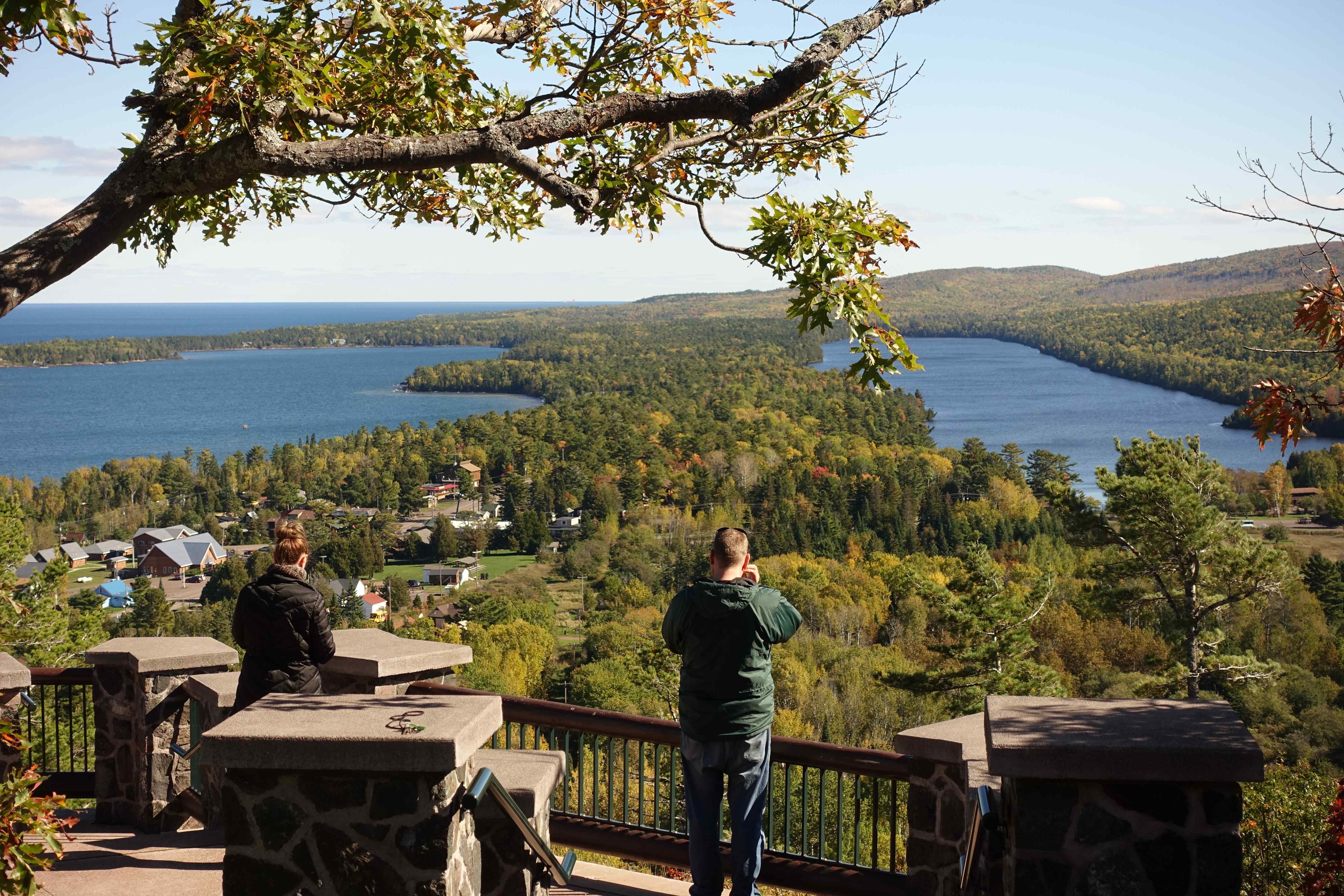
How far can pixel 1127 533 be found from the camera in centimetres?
2822

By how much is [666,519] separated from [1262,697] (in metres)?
58.0

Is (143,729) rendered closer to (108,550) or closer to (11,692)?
(11,692)

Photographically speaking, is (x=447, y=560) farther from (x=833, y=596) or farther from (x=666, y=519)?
(x=833, y=596)

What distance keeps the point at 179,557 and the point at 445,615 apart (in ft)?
103

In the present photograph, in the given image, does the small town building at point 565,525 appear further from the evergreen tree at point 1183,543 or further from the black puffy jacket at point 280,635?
the black puffy jacket at point 280,635

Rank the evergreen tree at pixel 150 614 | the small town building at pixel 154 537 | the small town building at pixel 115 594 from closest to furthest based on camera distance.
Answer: the evergreen tree at pixel 150 614, the small town building at pixel 115 594, the small town building at pixel 154 537

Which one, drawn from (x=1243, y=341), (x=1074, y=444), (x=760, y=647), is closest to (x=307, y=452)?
(x=1074, y=444)

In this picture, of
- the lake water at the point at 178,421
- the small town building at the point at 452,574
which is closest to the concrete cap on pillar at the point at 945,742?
the small town building at the point at 452,574

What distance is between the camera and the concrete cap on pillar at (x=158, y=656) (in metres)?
5.08

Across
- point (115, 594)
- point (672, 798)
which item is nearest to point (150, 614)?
point (115, 594)

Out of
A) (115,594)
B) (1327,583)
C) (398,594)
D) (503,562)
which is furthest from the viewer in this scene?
(503,562)

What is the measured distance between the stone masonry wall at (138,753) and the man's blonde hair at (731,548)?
314 cm

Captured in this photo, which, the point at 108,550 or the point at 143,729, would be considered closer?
the point at 143,729

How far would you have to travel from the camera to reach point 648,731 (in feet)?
14.4
